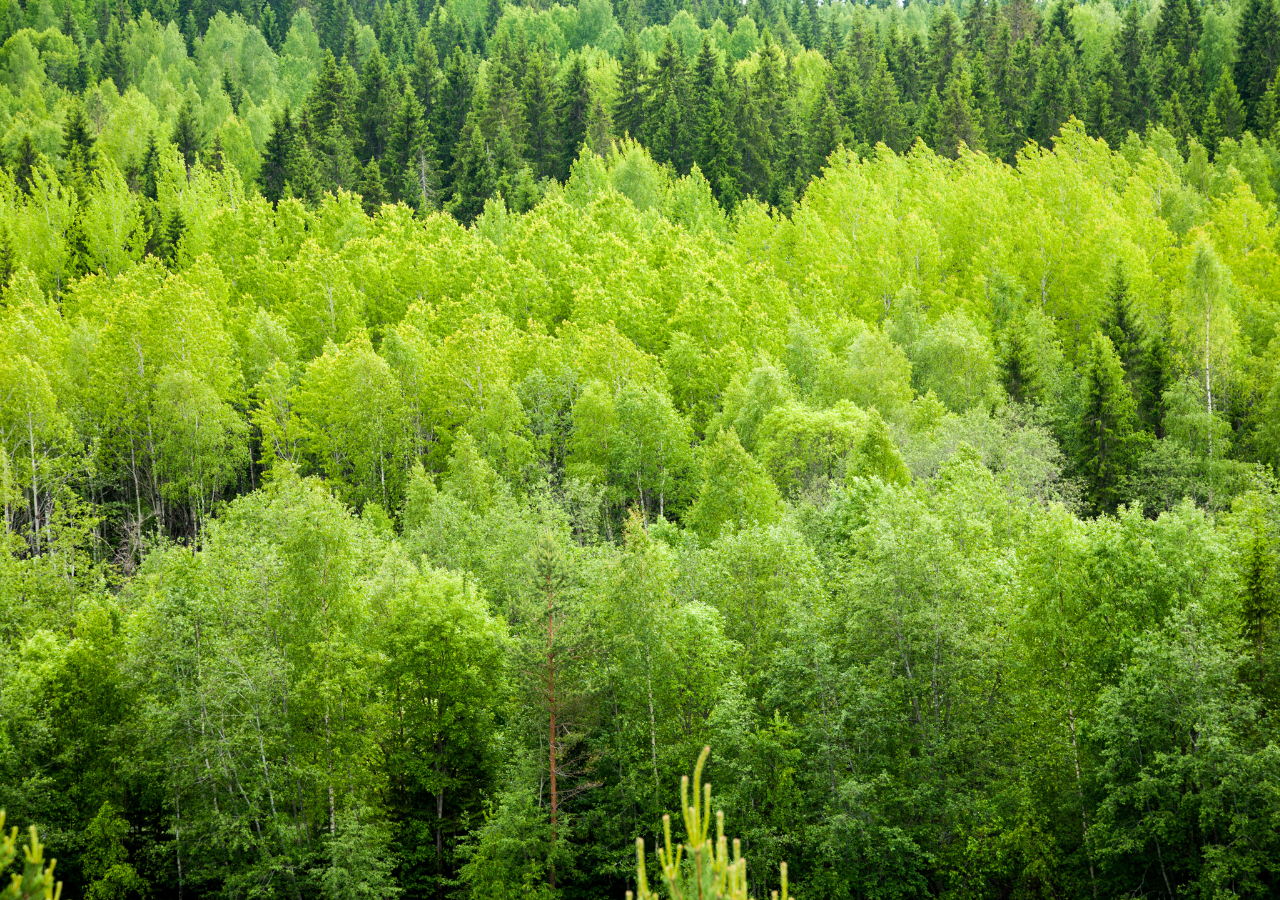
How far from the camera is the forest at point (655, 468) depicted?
38656 mm

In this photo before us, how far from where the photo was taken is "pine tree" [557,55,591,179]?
12250 cm

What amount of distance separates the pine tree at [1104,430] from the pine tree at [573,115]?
65329mm

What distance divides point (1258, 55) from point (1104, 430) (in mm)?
72009

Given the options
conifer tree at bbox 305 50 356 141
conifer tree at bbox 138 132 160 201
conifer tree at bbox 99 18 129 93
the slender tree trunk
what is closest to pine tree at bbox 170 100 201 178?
conifer tree at bbox 138 132 160 201

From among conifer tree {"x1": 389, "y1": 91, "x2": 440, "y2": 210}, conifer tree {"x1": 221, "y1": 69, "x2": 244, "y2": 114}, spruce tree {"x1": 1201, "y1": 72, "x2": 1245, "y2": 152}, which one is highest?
conifer tree {"x1": 221, "y1": 69, "x2": 244, "y2": 114}

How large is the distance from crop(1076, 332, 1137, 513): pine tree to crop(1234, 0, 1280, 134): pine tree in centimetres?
6360

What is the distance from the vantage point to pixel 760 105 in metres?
121

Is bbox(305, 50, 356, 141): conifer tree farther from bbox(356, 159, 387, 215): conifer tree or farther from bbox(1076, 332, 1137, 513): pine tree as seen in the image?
bbox(1076, 332, 1137, 513): pine tree

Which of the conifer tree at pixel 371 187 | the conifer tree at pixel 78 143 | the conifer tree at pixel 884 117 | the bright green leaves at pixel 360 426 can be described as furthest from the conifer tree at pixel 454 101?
the bright green leaves at pixel 360 426

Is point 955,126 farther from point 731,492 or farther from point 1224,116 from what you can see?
point 731,492

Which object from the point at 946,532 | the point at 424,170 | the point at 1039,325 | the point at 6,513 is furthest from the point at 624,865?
the point at 424,170

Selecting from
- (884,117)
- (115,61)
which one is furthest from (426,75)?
(115,61)

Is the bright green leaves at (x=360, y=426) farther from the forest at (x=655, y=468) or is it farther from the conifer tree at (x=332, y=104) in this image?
the conifer tree at (x=332, y=104)

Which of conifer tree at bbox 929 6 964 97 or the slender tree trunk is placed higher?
conifer tree at bbox 929 6 964 97
